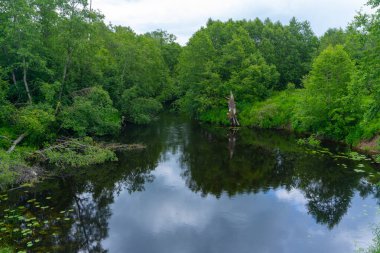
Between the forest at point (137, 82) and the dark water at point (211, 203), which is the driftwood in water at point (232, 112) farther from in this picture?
the dark water at point (211, 203)

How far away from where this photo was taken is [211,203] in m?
22.4

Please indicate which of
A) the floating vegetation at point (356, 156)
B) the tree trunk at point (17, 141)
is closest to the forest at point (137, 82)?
the tree trunk at point (17, 141)

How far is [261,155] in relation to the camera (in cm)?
3328

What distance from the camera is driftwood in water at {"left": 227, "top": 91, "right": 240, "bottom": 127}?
49406 mm

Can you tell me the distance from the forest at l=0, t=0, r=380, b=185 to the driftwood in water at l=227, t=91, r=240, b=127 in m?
1.02

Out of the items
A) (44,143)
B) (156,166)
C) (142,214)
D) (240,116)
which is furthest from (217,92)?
(142,214)

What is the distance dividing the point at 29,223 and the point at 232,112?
35559 mm

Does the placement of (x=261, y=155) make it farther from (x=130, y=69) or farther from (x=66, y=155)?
(x=130, y=69)

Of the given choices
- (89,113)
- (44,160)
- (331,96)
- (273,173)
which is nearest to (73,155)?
(44,160)

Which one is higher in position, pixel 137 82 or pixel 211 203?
pixel 137 82

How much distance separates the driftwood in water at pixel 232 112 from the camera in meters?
49.4

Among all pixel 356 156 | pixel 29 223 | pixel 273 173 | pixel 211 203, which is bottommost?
pixel 29 223

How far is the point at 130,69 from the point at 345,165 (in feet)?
101

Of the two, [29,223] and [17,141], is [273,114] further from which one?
[29,223]
